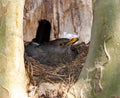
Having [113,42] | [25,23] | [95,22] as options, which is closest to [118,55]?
[113,42]

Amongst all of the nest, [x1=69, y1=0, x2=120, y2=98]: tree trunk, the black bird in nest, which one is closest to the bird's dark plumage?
the black bird in nest

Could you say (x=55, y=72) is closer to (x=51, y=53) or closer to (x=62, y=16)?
(x=51, y=53)

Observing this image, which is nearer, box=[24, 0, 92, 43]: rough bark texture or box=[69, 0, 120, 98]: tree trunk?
box=[69, 0, 120, 98]: tree trunk

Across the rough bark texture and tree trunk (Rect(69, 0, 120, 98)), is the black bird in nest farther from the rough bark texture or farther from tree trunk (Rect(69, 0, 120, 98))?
tree trunk (Rect(69, 0, 120, 98))

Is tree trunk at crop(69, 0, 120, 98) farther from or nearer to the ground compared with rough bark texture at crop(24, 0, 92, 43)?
nearer to the ground

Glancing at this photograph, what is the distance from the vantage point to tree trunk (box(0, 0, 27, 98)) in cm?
199

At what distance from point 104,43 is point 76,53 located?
243 cm

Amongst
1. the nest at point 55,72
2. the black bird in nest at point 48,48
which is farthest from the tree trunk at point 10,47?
the black bird in nest at point 48,48

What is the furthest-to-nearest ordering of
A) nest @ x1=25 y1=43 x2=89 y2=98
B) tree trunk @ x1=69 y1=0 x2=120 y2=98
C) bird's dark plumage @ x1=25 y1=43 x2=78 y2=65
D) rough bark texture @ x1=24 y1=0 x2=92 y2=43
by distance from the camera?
→ rough bark texture @ x1=24 y1=0 x2=92 y2=43, bird's dark plumage @ x1=25 y1=43 x2=78 y2=65, nest @ x1=25 y1=43 x2=89 y2=98, tree trunk @ x1=69 y1=0 x2=120 y2=98

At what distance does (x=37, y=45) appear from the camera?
425 centimetres

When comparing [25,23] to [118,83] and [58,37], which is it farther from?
[118,83]

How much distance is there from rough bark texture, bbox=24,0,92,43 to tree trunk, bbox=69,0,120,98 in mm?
2550

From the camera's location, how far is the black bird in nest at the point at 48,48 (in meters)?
3.96

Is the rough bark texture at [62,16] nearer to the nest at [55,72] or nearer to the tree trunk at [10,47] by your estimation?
the nest at [55,72]
